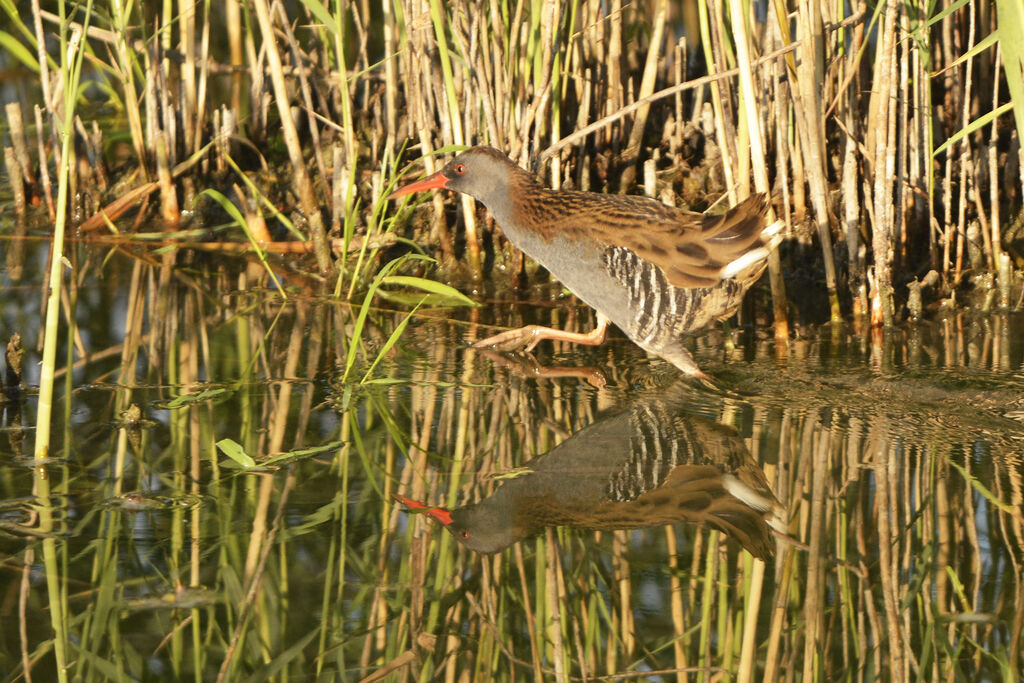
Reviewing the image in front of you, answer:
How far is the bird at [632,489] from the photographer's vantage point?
3236mm

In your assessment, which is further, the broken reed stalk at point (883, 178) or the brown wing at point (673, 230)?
the broken reed stalk at point (883, 178)

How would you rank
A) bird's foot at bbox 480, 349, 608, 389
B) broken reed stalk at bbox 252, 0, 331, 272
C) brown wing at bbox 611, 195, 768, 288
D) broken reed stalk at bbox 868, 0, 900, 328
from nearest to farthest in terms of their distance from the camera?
brown wing at bbox 611, 195, 768, 288, bird's foot at bbox 480, 349, 608, 389, broken reed stalk at bbox 868, 0, 900, 328, broken reed stalk at bbox 252, 0, 331, 272

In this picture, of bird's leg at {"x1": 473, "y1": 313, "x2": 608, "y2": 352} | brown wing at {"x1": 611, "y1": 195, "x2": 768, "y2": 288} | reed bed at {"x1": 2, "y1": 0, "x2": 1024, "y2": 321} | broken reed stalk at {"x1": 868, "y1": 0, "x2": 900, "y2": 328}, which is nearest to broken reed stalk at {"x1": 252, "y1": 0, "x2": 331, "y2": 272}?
reed bed at {"x1": 2, "y1": 0, "x2": 1024, "y2": 321}

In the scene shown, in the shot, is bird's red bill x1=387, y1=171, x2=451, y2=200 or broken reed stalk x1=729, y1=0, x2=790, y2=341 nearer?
broken reed stalk x1=729, y1=0, x2=790, y2=341

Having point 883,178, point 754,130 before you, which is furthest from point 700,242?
point 883,178

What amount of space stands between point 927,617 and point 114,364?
303 cm

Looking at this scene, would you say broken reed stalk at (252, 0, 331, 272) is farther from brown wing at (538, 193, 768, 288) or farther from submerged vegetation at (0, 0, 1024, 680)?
brown wing at (538, 193, 768, 288)

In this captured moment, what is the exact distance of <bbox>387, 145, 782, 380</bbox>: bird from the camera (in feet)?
14.4

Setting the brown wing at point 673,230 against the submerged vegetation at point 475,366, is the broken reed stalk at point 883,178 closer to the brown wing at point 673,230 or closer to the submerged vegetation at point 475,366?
the submerged vegetation at point 475,366

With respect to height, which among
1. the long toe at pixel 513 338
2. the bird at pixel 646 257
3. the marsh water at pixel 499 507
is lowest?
the marsh water at pixel 499 507

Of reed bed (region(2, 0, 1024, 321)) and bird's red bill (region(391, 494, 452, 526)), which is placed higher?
reed bed (region(2, 0, 1024, 321))

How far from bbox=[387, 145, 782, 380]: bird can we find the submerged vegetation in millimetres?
213

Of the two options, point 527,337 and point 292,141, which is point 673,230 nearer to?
point 527,337

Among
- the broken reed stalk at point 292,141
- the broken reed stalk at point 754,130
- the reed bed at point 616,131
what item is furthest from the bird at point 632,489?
the broken reed stalk at point 292,141
